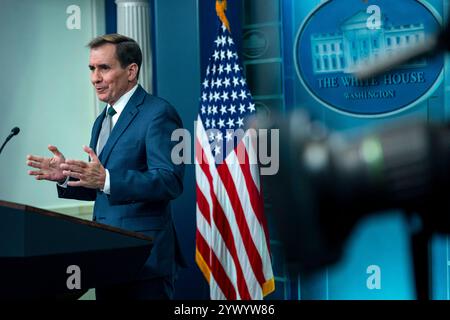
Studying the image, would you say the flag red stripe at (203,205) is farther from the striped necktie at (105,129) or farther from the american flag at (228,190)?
the striped necktie at (105,129)

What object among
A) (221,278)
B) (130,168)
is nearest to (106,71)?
(130,168)

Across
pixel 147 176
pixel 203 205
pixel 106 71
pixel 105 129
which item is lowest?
pixel 203 205

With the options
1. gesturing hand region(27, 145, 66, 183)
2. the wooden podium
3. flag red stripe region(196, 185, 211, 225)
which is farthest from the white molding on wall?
the wooden podium

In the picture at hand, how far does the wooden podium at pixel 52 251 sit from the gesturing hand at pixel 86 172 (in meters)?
Answer: 0.21

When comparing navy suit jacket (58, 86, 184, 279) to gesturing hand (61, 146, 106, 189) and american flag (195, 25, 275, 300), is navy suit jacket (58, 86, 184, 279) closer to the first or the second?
gesturing hand (61, 146, 106, 189)

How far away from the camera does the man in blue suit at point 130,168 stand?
6.33 ft

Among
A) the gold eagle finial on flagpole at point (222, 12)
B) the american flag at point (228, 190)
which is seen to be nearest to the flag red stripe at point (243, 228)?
the american flag at point (228, 190)

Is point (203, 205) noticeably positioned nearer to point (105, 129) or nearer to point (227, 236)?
point (227, 236)

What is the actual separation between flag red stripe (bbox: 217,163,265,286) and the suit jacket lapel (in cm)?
130

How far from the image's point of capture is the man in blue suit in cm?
193

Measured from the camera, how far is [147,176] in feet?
6.46

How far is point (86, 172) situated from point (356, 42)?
78.6 inches
